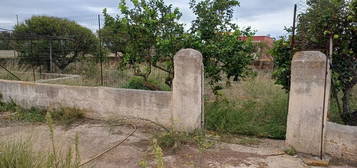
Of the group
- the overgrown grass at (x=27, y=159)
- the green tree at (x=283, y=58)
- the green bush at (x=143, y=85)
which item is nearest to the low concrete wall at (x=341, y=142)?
the green tree at (x=283, y=58)

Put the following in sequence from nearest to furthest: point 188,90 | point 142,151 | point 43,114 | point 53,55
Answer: point 142,151
point 188,90
point 43,114
point 53,55

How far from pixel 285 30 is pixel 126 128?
12.0 feet

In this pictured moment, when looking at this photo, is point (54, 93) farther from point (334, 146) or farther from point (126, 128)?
point (334, 146)

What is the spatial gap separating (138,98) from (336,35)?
11.7 feet

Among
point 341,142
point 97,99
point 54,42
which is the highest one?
point 54,42

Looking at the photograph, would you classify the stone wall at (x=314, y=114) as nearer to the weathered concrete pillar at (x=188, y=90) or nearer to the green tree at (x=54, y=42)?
the weathered concrete pillar at (x=188, y=90)

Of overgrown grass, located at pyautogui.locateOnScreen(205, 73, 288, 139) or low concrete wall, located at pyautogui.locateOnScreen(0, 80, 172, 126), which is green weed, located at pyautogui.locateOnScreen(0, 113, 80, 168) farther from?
overgrown grass, located at pyautogui.locateOnScreen(205, 73, 288, 139)

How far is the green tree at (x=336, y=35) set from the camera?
3.47 m

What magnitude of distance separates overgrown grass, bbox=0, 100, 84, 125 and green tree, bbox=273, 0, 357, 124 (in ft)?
14.6

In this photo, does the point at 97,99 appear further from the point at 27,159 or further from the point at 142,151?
the point at 27,159

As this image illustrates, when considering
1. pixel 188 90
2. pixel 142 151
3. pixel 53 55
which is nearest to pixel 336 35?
pixel 188 90

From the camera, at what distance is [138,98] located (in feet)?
14.6

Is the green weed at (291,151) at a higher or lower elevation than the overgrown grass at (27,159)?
lower

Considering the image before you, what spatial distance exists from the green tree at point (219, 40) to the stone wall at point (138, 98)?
0.96 metres
